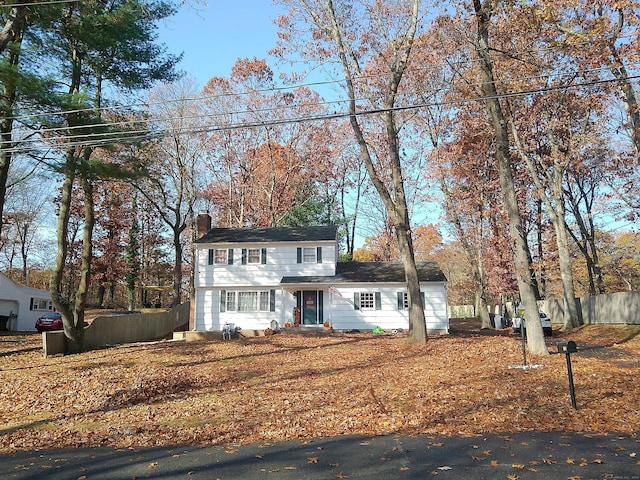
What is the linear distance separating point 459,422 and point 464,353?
6.85m

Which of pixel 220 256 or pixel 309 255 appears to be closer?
pixel 309 255

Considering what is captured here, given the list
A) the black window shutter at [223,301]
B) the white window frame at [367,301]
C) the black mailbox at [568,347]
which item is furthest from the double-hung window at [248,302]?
the black mailbox at [568,347]

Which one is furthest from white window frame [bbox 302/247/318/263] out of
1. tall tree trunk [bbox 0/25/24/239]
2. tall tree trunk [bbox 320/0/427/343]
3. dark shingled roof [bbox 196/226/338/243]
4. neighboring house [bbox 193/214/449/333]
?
tall tree trunk [bbox 0/25/24/239]

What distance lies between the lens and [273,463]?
6020 mm

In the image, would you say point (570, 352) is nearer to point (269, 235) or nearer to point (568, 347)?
point (568, 347)

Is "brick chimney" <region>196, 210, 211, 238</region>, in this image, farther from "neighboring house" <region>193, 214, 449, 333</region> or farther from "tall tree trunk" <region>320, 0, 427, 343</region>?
"tall tree trunk" <region>320, 0, 427, 343</region>

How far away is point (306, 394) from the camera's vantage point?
33.5ft

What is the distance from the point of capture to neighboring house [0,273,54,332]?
3067cm

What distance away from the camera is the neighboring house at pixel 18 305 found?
1208 inches

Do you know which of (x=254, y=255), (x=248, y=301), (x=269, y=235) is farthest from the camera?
(x=269, y=235)

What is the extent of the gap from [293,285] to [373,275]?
13.5 ft

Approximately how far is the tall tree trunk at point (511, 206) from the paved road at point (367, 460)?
262 inches

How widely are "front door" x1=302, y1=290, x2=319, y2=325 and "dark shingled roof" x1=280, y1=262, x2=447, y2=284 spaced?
2.96 feet

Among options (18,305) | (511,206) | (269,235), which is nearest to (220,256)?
(269,235)
